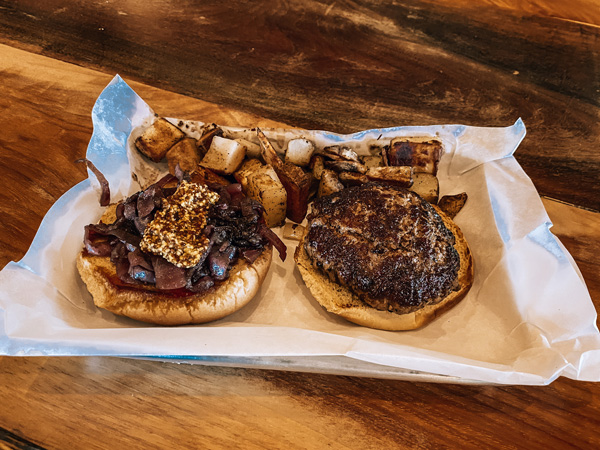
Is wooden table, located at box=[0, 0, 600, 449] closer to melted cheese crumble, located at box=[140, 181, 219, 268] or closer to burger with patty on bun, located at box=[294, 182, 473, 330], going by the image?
burger with patty on bun, located at box=[294, 182, 473, 330]

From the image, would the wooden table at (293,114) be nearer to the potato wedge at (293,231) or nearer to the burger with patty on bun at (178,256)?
the burger with patty on bun at (178,256)

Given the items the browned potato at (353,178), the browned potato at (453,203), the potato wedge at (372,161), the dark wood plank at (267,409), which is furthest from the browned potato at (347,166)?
the dark wood plank at (267,409)

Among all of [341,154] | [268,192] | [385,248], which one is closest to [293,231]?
[268,192]

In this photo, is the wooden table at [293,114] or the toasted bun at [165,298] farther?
the toasted bun at [165,298]

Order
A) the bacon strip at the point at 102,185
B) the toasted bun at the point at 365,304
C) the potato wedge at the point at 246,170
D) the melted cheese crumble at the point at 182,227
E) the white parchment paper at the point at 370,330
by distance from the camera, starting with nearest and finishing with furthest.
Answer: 1. the white parchment paper at the point at 370,330
2. the melted cheese crumble at the point at 182,227
3. the toasted bun at the point at 365,304
4. the bacon strip at the point at 102,185
5. the potato wedge at the point at 246,170

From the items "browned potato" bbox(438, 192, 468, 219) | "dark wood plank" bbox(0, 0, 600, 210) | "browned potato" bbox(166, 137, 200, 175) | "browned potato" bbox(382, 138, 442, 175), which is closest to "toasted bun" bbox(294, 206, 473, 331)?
"browned potato" bbox(438, 192, 468, 219)

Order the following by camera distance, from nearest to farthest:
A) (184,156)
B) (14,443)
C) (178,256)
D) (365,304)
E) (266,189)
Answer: (14,443) → (178,256) → (365,304) → (266,189) → (184,156)

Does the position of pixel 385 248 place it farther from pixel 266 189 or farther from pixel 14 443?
pixel 14 443
